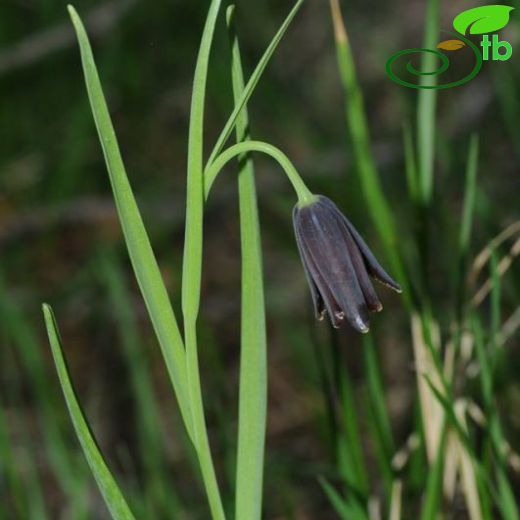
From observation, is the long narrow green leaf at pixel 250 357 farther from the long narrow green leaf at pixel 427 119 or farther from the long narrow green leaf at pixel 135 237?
the long narrow green leaf at pixel 427 119

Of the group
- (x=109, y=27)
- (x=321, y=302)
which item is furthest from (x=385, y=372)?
(x=321, y=302)

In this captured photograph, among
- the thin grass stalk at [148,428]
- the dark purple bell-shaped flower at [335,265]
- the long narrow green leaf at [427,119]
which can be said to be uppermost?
the long narrow green leaf at [427,119]

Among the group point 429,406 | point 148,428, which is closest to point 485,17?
point 429,406

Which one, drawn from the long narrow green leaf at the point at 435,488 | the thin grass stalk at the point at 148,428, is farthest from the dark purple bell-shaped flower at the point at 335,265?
the thin grass stalk at the point at 148,428

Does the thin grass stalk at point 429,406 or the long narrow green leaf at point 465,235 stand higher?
the long narrow green leaf at point 465,235

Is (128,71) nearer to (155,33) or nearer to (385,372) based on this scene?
(155,33)

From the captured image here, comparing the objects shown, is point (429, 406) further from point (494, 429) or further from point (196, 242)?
point (196, 242)

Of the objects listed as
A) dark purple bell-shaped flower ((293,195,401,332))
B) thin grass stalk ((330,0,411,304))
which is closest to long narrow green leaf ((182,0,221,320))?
dark purple bell-shaped flower ((293,195,401,332))
